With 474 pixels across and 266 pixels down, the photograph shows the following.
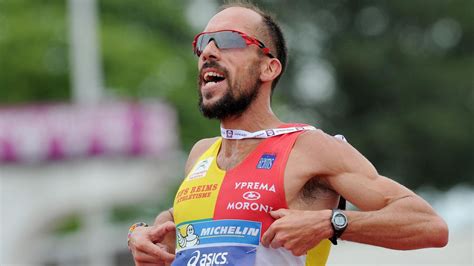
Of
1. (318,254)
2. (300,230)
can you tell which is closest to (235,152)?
(318,254)

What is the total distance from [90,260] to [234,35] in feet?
72.3

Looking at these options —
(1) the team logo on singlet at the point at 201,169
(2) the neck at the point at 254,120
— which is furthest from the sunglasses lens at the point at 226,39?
(1) the team logo on singlet at the point at 201,169

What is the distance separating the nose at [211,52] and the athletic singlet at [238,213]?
1.46 feet

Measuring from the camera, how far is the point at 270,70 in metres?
6.14

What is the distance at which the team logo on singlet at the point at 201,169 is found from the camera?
6.19 meters

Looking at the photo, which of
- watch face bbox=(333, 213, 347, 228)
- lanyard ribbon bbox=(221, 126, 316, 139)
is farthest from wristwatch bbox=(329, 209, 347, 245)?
lanyard ribbon bbox=(221, 126, 316, 139)

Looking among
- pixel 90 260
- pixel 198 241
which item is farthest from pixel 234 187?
pixel 90 260

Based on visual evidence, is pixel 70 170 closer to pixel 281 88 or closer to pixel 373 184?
pixel 281 88

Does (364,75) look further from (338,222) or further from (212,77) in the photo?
(338,222)

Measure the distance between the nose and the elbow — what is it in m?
1.24

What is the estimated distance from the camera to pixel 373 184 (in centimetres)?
571

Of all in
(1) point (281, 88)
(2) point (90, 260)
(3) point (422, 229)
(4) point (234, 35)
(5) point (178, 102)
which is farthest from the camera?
(1) point (281, 88)

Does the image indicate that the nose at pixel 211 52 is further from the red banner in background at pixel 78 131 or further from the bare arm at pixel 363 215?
the red banner in background at pixel 78 131

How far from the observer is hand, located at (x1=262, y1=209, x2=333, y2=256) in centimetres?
550
